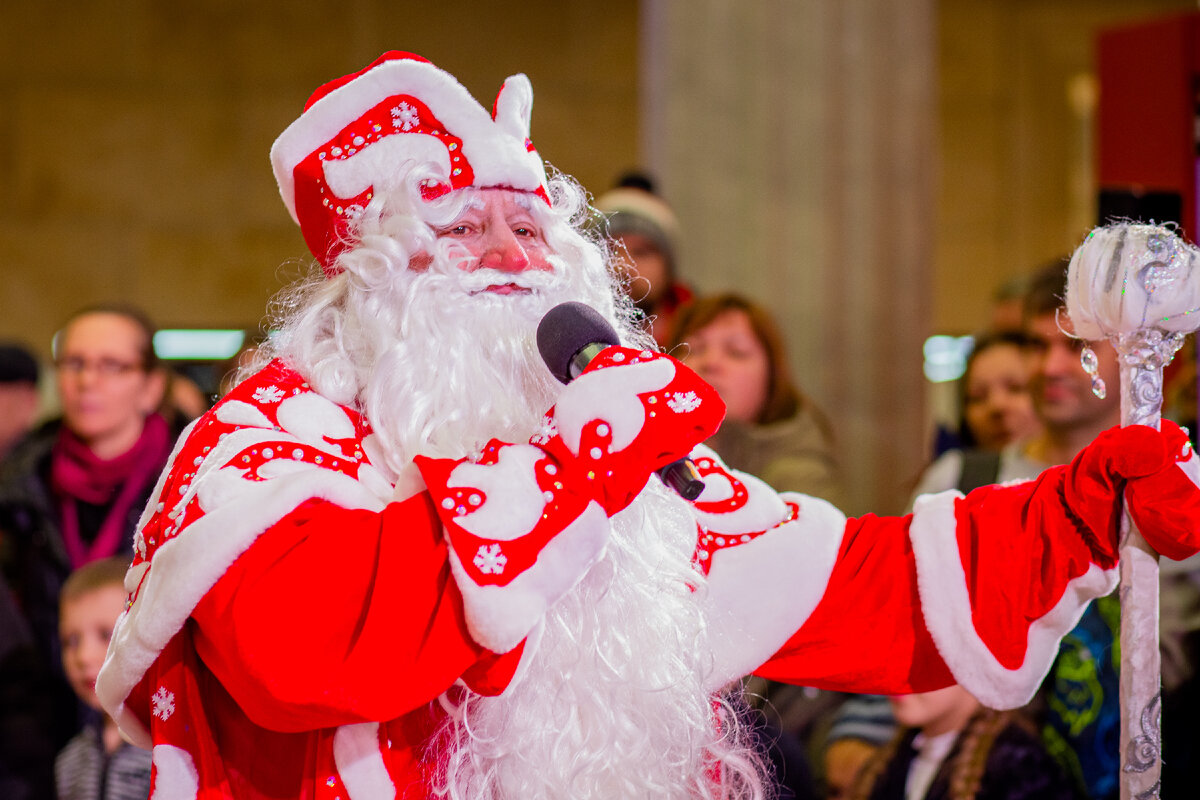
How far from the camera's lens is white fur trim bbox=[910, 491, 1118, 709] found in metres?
1.92

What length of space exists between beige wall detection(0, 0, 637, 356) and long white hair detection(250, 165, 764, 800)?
5.98m

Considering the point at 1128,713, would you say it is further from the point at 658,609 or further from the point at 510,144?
the point at 510,144

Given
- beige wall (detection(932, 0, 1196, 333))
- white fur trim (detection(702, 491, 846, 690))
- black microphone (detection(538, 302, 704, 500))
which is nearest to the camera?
black microphone (detection(538, 302, 704, 500))

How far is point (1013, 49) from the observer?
856 cm

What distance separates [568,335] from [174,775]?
2.52 ft

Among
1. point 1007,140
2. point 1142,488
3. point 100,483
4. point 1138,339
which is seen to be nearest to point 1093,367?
point 1138,339

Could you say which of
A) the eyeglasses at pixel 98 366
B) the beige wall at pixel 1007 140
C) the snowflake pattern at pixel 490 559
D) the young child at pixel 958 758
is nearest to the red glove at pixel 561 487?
the snowflake pattern at pixel 490 559

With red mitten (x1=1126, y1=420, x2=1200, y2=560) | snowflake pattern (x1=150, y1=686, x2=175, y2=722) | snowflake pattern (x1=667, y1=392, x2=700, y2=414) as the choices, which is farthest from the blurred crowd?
snowflake pattern (x1=150, y1=686, x2=175, y2=722)

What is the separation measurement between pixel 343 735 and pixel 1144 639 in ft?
3.52

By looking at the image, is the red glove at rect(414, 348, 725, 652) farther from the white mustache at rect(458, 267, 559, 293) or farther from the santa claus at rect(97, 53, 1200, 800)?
the white mustache at rect(458, 267, 559, 293)

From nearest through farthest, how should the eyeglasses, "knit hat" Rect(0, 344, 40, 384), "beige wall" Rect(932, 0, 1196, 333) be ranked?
the eyeglasses
"knit hat" Rect(0, 344, 40, 384)
"beige wall" Rect(932, 0, 1196, 333)

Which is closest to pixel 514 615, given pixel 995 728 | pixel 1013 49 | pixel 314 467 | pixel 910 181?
pixel 314 467

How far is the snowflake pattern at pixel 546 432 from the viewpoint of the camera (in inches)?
61.7

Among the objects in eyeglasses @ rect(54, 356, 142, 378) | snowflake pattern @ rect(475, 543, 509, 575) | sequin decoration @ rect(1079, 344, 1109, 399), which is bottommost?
eyeglasses @ rect(54, 356, 142, 378)
